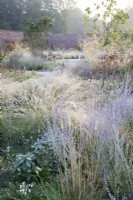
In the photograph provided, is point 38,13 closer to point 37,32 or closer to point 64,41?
point 64,41

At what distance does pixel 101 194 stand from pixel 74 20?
44.0 m

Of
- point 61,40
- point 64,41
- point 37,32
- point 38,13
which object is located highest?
point 38,13

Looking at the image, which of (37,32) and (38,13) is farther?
(38,13)

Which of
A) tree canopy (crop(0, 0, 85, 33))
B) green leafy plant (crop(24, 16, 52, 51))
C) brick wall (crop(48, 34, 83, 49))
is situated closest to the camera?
green leafy plant (crop(24, 16, 52, 51))

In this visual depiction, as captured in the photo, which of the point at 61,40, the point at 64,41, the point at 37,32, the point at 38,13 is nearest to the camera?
the point at 37,32

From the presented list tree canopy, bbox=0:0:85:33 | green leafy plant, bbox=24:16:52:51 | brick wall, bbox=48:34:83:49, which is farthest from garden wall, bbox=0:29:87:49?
green leafy plant, bbox=24:16:52:51

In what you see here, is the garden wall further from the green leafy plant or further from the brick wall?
the green leafy plant

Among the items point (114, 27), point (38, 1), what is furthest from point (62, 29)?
point (114, 27)

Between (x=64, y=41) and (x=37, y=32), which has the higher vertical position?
(x=37, y=32)

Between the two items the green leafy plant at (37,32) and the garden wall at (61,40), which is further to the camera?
the garden wall at (61,40)

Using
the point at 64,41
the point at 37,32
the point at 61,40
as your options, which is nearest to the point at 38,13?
the point at 61,40

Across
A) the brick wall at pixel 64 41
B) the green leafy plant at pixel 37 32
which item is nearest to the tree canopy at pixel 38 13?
the brick wall at pixel 64 41

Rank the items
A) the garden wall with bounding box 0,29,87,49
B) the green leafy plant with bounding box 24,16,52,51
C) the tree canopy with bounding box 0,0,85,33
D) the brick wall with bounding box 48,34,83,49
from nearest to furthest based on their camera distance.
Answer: the green leafy plant with bounding box 24,16,52,51, the garden wall with bounding box 0,29,87,49, the brick wall with bounding box 48,34,83,49, the tree canopy with bounding box 0,0,85,33

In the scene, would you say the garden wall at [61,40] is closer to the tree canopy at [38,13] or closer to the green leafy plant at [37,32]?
the tree canopy at [38,13]
